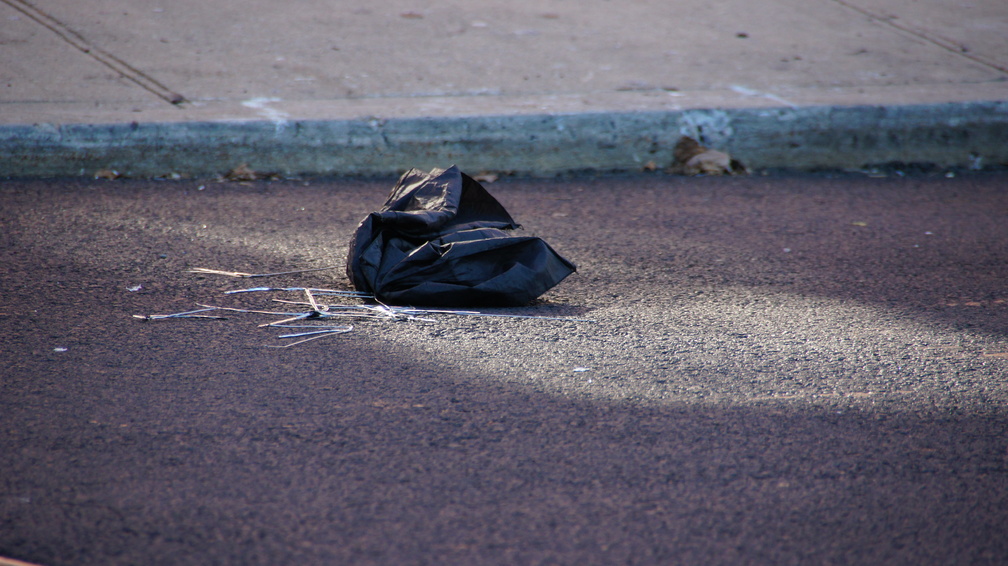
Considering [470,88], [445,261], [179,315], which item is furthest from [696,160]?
[179,315]

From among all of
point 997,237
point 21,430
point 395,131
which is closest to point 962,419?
point 997,237

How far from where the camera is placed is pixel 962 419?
7.78 feet

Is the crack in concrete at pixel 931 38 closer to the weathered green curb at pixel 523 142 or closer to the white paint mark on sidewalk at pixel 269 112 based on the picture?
the weathered green curb at pixel 523 142

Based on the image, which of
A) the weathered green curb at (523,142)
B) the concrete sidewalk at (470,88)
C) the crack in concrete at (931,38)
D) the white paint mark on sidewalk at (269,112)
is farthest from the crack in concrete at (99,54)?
the crack in concrete at (931,38)

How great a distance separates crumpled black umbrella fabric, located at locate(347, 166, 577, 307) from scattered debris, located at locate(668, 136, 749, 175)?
2.10m

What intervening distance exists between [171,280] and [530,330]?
4.81ft

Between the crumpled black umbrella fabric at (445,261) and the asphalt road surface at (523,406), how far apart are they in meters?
0.12

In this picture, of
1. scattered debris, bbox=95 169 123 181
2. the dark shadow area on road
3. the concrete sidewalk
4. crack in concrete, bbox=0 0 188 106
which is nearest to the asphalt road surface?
the dark shadow area on road

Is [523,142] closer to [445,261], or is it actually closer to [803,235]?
[803,235]

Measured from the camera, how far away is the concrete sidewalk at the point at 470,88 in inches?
186

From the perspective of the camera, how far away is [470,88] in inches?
213

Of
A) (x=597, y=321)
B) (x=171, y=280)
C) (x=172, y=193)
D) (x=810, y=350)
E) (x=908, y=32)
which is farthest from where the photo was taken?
(x=908, y=32)

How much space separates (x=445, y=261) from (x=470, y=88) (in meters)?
2.65

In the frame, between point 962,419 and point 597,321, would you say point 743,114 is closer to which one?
point 597,321
